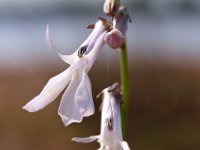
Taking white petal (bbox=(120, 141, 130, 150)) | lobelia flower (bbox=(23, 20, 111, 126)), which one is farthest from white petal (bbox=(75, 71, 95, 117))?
white petal (bbox=(120, 141, 130, 150))

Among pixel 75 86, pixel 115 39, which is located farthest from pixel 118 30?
pixel 75 86

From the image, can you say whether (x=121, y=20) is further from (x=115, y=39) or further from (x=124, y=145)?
(x=124, y=145)

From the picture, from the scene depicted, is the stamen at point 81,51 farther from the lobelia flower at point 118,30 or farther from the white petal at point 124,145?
the white petal at point 124,145

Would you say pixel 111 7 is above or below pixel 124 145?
above

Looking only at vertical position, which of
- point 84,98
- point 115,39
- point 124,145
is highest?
point 115,39
